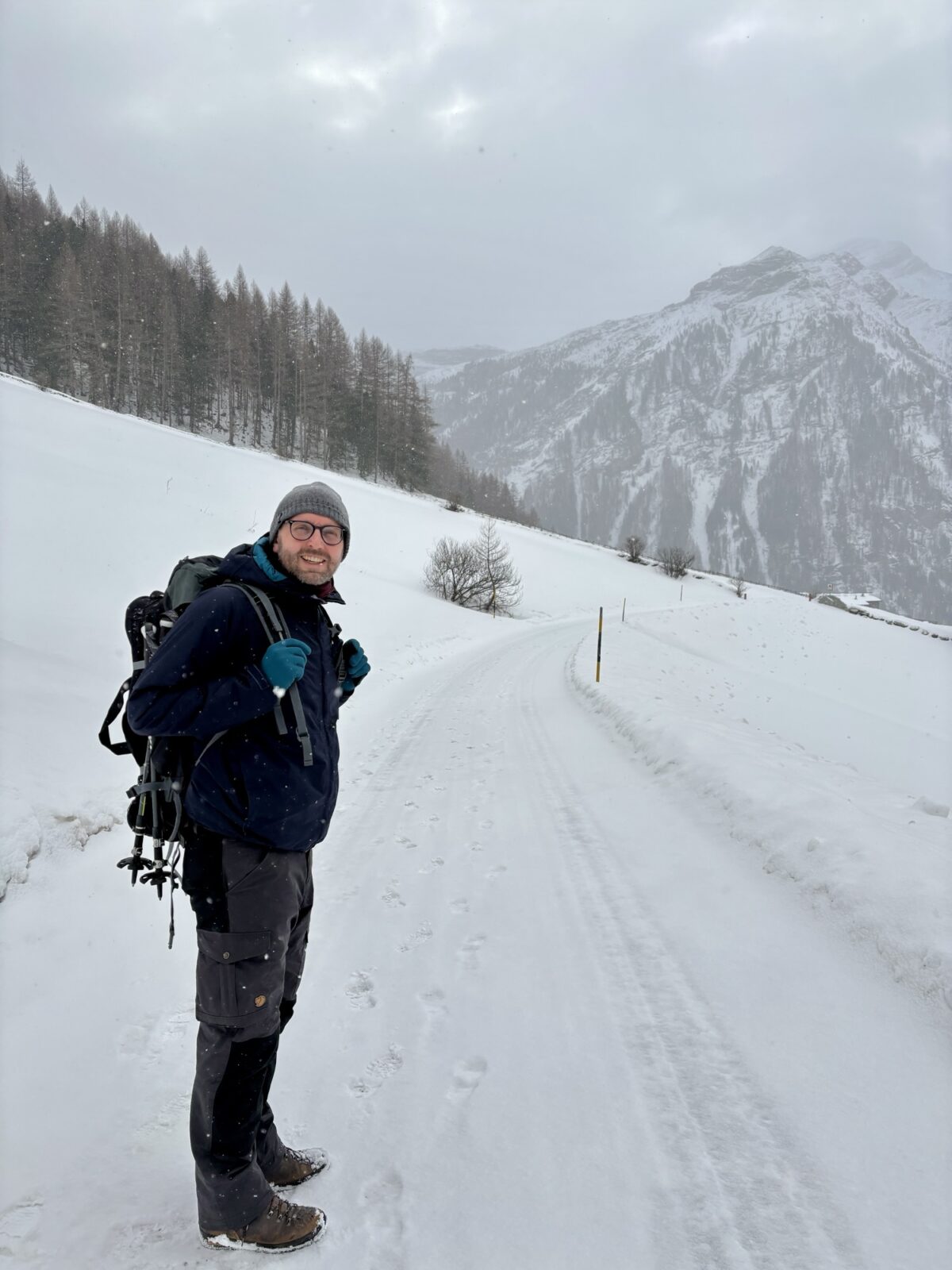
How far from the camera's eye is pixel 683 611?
3120cm

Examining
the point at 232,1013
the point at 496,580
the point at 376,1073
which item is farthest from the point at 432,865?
the point at 496,580

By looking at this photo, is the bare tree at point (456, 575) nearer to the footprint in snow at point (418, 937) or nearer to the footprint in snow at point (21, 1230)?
the footprint in snow at point (418, 937)

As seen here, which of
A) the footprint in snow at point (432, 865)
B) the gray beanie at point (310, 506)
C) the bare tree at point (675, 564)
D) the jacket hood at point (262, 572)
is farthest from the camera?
the bare tree at point (675, 564)

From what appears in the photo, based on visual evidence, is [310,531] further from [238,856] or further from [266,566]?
[238,856]

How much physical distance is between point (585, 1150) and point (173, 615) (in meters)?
2.50

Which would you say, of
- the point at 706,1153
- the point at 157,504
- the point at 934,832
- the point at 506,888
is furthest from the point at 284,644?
the point at 157,504

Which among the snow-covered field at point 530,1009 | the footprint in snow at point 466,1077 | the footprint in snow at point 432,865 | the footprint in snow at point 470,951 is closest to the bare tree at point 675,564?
the snow-covered field at point 530,1009

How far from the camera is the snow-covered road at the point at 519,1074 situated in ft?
6.40

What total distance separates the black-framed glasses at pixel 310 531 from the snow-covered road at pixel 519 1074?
2.29 meters

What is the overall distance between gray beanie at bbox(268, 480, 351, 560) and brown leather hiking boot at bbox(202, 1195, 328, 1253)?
7.11ft

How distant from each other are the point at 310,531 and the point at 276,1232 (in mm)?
2264

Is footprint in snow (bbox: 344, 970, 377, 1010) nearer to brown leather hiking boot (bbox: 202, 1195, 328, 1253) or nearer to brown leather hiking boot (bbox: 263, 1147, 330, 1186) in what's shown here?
brown leather hiking boot (bbox: 263, 1147, 330, 1186)

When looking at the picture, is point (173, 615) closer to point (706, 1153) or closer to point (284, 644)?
point (284, 644)

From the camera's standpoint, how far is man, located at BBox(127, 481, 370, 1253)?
1.83m
